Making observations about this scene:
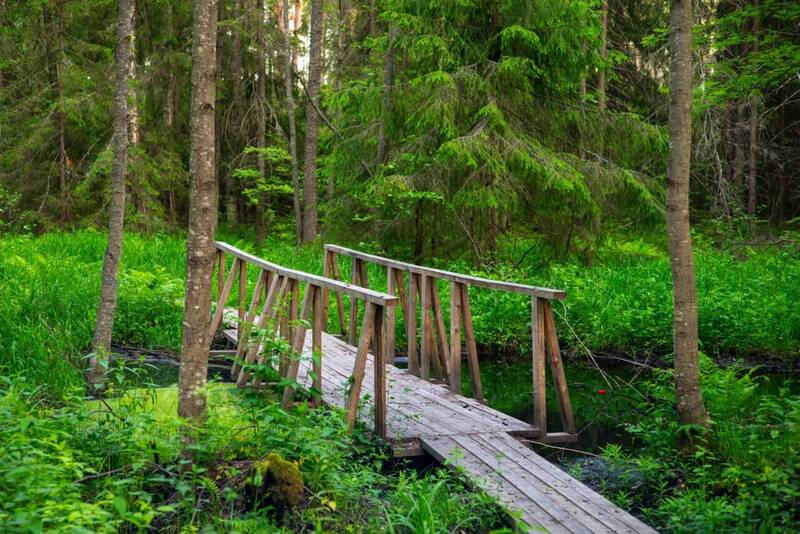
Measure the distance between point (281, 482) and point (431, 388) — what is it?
10.3 ft

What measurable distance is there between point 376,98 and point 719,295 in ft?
19.8

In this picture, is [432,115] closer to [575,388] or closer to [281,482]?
[575,388]

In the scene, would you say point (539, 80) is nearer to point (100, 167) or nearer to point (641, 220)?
point (641, 220)

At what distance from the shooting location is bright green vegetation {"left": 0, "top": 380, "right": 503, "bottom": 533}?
378 cm

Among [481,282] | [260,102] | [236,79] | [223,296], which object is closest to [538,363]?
[481,282]

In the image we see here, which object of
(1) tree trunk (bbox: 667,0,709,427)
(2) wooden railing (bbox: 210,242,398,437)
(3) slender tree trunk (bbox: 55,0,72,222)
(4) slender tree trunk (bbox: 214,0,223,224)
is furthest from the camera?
(4) slender tree trunk (bbox: 214,0,223,224)

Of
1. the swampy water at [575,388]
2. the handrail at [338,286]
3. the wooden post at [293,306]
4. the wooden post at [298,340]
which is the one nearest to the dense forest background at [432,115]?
the swampy water at [575,388]

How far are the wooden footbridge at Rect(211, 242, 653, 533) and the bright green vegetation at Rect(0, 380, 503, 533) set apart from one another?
1.07 feet

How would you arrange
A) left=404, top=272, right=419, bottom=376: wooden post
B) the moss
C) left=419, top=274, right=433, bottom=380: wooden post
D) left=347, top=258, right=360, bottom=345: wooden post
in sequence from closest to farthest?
the moss < left=419, top=274, right=433, bottom=380: wooden post < left=404, top=272, right=419, bottom=376: wooden post < left=347, top=258, right=360, bottom=345: wooden post

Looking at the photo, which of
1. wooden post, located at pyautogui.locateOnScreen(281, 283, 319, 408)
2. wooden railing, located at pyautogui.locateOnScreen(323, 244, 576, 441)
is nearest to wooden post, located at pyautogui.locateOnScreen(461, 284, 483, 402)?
wooden railing, located at pyautogui.locateOnScreen(323, 244, 576, 441)

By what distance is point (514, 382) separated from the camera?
28.7ft

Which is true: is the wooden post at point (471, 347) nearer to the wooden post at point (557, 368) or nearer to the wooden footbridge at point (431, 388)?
the wooden footbridge at point (431, 388)

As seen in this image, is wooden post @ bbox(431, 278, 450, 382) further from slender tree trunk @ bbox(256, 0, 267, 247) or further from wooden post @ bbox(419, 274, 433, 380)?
slender tree trunk @ bbox(256, 0, 267, 247)

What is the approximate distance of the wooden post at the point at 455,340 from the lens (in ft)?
23.3
